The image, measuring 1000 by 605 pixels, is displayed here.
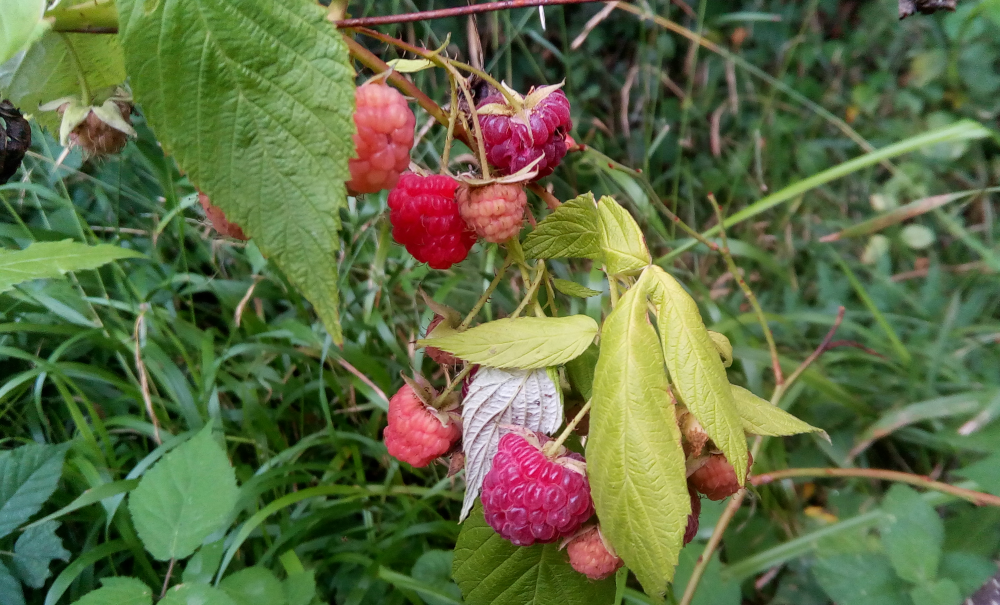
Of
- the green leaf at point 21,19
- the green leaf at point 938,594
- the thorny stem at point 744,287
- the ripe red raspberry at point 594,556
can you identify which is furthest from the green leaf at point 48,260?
the green leaf at point 938,594

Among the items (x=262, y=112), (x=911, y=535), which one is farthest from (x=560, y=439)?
(x=911, y=535)

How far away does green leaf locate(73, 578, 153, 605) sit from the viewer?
2.18 ft

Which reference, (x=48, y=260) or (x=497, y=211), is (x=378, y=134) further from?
(x=48, y=260)

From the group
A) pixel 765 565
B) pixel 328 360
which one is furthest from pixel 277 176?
pixel 765 565

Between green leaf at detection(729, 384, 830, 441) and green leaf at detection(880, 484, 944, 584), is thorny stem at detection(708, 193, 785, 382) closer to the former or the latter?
green leaf at detection(880, 484, 944, 584)

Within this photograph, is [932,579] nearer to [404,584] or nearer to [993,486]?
[993,486]

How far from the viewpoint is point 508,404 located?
448 mm

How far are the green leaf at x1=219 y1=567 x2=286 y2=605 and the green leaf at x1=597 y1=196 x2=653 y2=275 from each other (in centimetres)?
57

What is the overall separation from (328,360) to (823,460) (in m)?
1.00

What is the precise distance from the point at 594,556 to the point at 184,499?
0.57 metres

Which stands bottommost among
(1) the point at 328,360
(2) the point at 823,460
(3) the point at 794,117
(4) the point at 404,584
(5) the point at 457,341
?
(2) the point at 823,460

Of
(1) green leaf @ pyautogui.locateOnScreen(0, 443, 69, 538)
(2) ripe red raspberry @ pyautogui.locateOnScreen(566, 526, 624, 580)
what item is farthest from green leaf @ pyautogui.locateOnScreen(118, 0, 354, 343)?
(1) green leaf @ pyautogui.locateOnScreen(0, 443, 69, 538)

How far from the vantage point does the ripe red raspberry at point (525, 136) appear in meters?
0.42

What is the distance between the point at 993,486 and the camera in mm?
758
